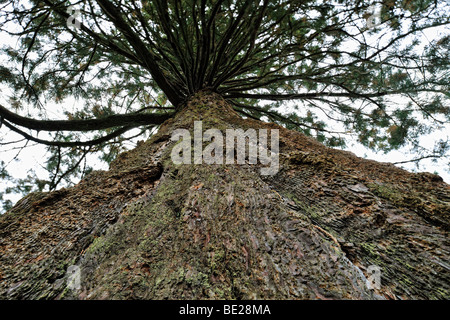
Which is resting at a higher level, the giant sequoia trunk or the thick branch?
the thick branch

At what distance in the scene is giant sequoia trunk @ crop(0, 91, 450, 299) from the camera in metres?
0.55

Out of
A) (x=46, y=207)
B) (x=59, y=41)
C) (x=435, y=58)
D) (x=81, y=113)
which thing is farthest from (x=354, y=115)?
(x=59, y=41)

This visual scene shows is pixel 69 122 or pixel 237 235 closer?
pixel 237 235

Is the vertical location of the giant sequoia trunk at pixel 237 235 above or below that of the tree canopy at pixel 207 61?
below

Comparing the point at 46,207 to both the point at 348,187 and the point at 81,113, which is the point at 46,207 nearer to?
the point at 348,187

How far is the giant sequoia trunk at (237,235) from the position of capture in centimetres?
55

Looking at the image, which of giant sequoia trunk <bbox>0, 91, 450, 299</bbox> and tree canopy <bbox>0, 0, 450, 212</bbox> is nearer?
giant sequoia trunk <bbox>0, 91, 450, 299</bbox>

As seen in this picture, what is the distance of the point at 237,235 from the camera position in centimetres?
70

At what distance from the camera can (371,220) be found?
721 millimetres

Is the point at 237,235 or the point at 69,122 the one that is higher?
the point at 69,122

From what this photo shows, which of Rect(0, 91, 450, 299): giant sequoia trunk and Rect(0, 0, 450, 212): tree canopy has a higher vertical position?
Rect(0, 0, 450, 212): tree canopy

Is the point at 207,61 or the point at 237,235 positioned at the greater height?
the point at 207,61

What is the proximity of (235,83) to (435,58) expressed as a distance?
2229mm

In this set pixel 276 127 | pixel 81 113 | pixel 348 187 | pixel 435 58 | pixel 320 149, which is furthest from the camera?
pixel 81 113
